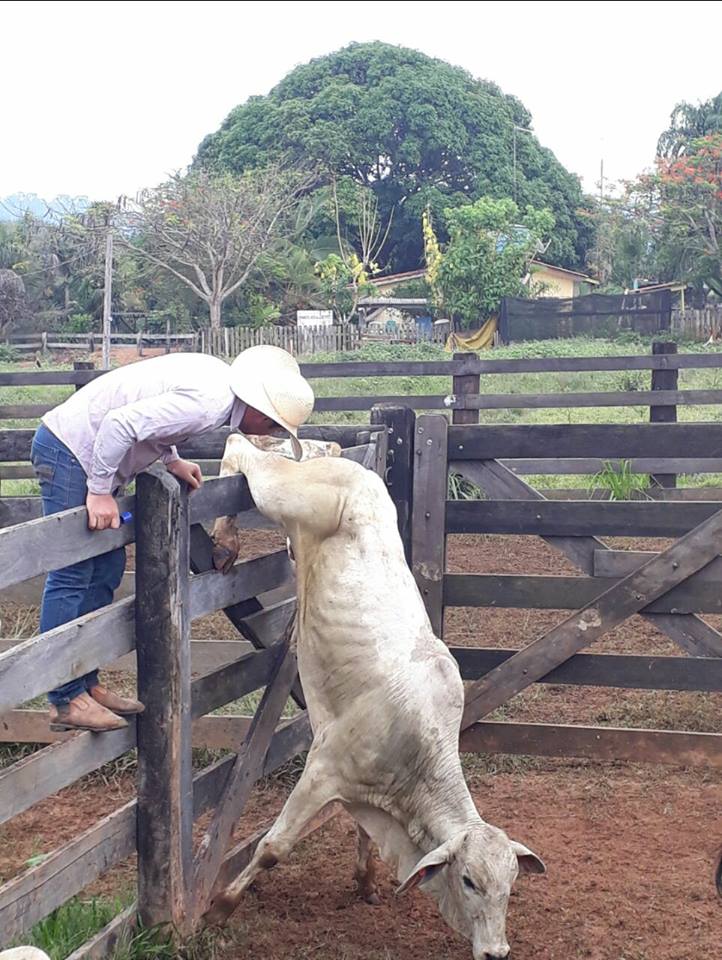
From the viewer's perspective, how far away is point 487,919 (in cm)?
334

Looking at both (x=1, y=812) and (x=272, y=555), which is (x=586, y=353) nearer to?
(x=272, y=555)

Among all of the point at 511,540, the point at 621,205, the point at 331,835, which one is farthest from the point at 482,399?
the point at 621,205

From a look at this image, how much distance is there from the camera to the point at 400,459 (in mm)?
5113

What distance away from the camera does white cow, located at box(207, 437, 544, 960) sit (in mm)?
3633

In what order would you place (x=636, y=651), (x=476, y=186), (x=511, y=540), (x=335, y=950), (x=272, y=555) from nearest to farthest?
1. (x=335, y=950)
2. (x=272, y=555)
3. (x=636, y=651)
4. (x=511, y=540)
5. (x=476, y=186)

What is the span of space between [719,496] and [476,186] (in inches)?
1565

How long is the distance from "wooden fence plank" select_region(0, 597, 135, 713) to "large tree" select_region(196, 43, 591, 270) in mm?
43502

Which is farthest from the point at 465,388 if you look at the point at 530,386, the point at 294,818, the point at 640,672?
the point at 530,386

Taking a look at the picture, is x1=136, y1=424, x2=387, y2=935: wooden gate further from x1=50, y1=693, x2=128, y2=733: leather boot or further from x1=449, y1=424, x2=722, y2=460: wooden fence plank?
x1=449, y1=424, x2=722, y2=460: wooden fence plank

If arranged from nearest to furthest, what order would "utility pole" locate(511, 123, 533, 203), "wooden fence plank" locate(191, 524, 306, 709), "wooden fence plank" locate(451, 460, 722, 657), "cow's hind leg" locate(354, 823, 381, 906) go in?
"wooden fence plank" locate(191, 524, 306, 709) < "cow's hind leg" locate(354, 823, 381, 906) < "wooden fence plank" locate(451, 460, 722, 657) < "utility pole" locate(511, 123, 533, 203)

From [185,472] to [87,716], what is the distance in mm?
854

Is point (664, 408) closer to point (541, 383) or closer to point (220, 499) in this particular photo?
point (220, 499)

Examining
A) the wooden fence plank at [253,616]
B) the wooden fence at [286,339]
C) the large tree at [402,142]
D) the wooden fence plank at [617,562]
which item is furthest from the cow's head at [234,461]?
the large tree at [402,142]

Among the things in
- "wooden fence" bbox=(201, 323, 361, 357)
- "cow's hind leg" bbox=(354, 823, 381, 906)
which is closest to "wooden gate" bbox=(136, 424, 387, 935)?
"cow's hind leg" bbox=(354, 823, 381, 906)
